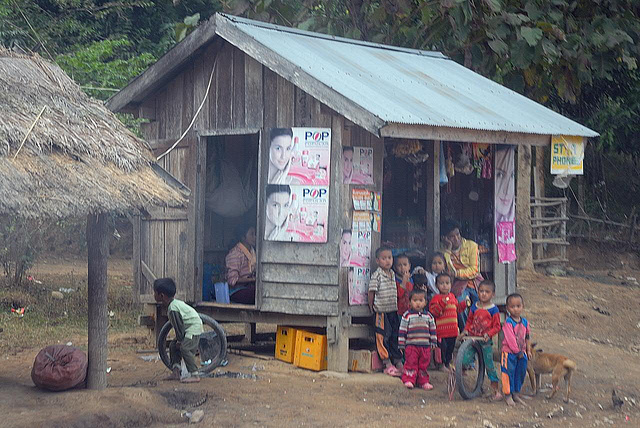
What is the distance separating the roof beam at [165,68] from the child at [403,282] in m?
3.30

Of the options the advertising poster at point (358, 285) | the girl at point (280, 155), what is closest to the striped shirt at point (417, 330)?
the advertising poster at point (358, 285)

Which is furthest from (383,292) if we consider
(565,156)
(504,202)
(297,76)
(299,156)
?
(565,156)

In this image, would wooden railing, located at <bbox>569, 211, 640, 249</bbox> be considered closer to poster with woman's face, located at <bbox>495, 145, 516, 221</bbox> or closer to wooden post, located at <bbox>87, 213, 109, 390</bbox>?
poster with woman's face, located at <bbox>495, 145, 516, 221</bbox>

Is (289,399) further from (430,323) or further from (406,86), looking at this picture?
(406,86)

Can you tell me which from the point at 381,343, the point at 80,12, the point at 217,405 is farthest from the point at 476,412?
the point at 80,12

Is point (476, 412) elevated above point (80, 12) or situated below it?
below

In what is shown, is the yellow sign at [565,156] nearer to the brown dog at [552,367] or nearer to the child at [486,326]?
the child at [486,326]

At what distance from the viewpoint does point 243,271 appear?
1066 centimetres

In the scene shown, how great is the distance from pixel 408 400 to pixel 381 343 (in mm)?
1120

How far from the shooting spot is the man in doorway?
10.2 metres

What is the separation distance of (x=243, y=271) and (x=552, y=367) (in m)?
3.97

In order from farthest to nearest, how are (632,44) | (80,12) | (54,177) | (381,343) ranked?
(80,12) < (632,44) < (381,343) < (54,177)

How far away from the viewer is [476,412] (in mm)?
7961

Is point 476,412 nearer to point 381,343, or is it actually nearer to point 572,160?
point 381,343
